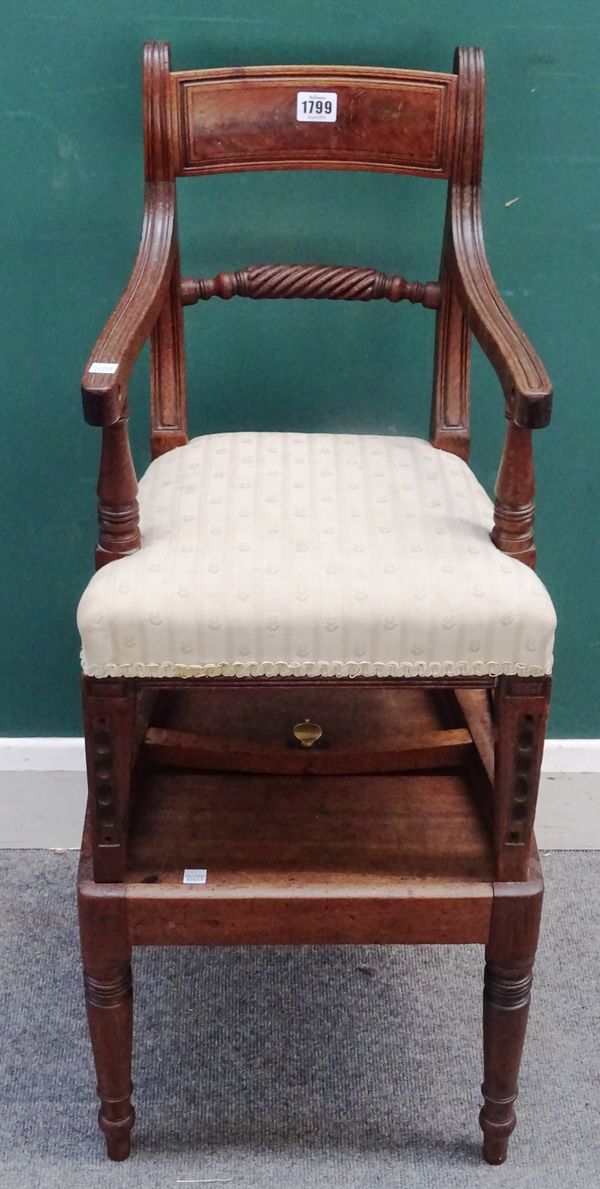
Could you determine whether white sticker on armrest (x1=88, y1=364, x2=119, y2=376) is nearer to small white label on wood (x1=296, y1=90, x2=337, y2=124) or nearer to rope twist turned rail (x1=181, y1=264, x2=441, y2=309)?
rope twist turned rail (x1=181, y1=264, x2=441, y2=309)

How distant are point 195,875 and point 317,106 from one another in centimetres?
82

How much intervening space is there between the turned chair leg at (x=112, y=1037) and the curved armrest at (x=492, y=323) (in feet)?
2.15

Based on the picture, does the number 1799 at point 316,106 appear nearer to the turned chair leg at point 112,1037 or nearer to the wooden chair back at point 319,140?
the wooden chair back at point 319,140

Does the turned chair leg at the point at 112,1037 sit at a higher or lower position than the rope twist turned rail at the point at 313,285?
lower

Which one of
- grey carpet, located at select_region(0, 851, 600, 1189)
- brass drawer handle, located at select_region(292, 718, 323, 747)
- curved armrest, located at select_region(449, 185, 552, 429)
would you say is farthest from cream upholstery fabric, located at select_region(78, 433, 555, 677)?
grey carpet, located at select_region(0, 851, 600, 1189)

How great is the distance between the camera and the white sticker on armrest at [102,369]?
40.6 inches

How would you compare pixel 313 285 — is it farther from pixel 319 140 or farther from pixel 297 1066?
pixel 297 1066

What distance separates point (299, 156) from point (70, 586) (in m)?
0.64

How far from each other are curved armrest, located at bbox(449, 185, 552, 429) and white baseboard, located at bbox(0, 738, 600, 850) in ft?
2.40

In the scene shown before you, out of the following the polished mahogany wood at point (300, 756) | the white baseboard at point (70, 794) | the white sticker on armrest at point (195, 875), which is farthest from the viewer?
the white baseboard at point (70, 794)

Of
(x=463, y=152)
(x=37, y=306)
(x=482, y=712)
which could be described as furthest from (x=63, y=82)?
(x=482, y=712)

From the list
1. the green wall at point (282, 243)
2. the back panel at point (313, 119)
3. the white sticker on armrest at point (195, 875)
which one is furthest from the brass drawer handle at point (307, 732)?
the back panel at point (313, 119)

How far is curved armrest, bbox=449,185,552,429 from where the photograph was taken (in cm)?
103

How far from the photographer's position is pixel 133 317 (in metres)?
1.17
